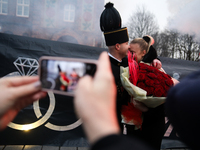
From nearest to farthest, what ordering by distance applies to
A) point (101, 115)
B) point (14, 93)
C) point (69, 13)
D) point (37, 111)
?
point (101, 115), point (14, 93), point (37, 111), point (69, 13)

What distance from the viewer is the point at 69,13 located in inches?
436

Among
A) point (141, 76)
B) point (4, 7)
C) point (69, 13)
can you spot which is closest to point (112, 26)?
point (141, 76)

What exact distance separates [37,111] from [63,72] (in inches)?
95.9

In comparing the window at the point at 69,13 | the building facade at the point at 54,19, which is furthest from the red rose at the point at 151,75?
the window at the point at 69,13

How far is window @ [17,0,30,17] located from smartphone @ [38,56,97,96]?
40.9ft

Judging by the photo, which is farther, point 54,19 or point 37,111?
point 54,19

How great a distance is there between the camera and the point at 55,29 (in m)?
11.4

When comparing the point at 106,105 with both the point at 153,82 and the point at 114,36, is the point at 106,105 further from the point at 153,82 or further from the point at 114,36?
the point at 114,36

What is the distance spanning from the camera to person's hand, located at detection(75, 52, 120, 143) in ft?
1.47

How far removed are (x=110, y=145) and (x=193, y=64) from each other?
13.6 feet

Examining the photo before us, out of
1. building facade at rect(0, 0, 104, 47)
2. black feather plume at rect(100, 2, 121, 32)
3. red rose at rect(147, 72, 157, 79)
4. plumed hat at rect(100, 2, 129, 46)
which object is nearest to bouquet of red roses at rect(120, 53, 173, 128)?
red rose at rect(147, 72, 157, 79)

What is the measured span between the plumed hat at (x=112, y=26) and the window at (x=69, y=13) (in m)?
9.55

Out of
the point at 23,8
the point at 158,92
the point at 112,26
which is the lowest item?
the point at 158,92

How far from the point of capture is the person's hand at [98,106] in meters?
0.45
